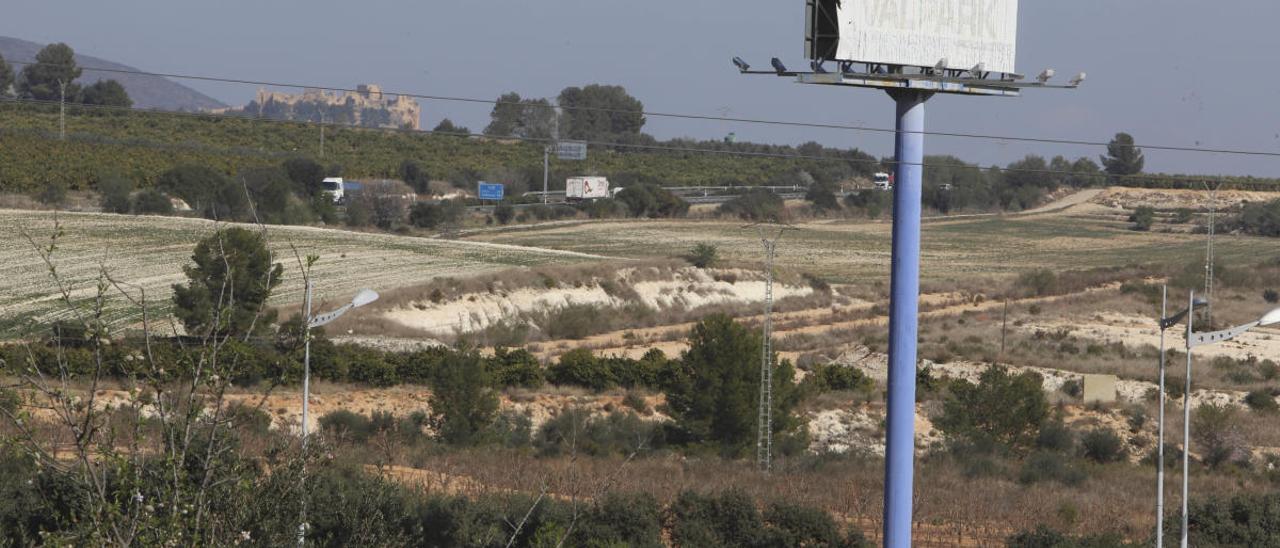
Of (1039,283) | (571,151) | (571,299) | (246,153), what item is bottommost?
(571,299)

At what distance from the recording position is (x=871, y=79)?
690 inches

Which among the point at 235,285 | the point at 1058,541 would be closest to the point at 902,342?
the point at 1058,541

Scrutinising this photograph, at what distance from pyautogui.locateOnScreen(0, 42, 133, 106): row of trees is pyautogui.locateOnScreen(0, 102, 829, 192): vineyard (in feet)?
24.2

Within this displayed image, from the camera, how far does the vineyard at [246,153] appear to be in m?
100

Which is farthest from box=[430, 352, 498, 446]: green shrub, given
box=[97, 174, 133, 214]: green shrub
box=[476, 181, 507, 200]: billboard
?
box=[476, 181, 507, 200]: billboard

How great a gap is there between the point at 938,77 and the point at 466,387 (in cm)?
2581

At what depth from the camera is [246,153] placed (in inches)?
4786

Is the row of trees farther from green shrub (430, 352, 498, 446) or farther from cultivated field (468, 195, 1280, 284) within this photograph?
green shrub (430, 352, 498, 446)

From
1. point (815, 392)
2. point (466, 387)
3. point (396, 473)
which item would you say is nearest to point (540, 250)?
point (815, 392)

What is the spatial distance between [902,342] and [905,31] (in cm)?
387

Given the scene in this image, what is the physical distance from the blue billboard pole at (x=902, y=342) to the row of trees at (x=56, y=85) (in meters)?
143

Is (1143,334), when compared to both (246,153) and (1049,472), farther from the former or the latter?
(246,153)

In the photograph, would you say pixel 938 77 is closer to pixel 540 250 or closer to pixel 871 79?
pixel 871 79

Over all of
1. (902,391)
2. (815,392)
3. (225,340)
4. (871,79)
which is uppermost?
(871,79)
